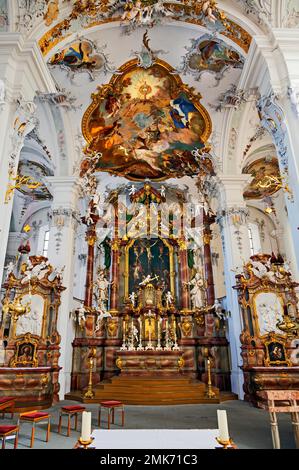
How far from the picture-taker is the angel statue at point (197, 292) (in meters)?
14.7

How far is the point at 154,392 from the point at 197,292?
5774mm

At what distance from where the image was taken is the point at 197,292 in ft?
48.9

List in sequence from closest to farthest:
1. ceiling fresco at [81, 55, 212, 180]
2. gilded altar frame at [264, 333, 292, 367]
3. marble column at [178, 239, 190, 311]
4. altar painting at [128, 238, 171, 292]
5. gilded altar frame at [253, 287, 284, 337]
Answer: gilded altar frame at [264, 333, 292, 367]
gilded altar frame at [253, 287, 284, 337]
ceiling fresco at [81, 55, 212, 180]
marble column at [178, 239, 190, 311]
altar painting at [128, 238, 171, 292]

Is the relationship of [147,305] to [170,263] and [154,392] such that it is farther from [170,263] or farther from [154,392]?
[154,392]

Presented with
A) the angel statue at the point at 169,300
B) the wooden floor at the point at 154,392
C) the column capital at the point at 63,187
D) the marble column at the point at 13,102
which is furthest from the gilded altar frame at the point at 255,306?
the marble column at the point at 13,102

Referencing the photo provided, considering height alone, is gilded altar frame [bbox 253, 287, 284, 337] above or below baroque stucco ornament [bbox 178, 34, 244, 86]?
below

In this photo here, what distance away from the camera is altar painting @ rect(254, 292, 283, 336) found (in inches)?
398

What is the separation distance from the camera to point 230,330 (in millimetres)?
11383

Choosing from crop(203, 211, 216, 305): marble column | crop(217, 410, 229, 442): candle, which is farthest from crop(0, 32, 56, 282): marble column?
crop(203, 211, 216, 305): marble column

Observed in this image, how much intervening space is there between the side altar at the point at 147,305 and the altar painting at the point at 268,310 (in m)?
2.24

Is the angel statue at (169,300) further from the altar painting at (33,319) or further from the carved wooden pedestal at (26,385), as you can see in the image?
the carved wooden pedestal at (26,385)

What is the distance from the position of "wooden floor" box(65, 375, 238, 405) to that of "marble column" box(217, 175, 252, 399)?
1.11 meters

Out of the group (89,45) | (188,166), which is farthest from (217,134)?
(89,45)

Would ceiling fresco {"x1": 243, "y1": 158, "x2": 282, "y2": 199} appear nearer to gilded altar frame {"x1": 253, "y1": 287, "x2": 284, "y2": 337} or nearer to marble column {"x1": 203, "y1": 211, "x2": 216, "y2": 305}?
marble column {"x1": 203, "y1": 211, "x2": 216, "y2": 305}
